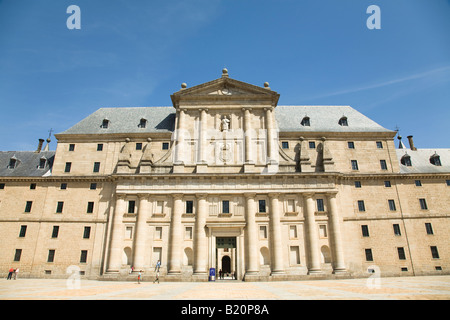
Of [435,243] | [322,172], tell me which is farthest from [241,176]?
[435,243]

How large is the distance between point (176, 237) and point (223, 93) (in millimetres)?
19588

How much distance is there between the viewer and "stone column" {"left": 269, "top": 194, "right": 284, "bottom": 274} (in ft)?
101

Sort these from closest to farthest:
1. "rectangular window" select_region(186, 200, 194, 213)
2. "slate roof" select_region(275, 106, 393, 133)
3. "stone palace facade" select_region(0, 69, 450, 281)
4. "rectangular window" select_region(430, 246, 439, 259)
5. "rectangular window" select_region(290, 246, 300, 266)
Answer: "rectangular window" select_region(290, 246, 300, 266)
"stone palace facade" select_region(0, 69, 450, 281)
"rectangular window" select_region(186, 200, 194, 213)
"rectangular window" select_region(430, 246, 439, 259)
"slate roof" select_region(275, 106, 393, 133)

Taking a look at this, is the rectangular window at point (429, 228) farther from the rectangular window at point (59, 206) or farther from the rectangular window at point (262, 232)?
the rectangular window at point (59, 206)

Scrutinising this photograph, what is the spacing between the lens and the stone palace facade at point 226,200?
32.1m

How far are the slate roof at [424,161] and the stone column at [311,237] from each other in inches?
613

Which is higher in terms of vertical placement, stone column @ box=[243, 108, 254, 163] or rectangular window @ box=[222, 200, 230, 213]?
stone column @ box=[243, 108, 254, 163]

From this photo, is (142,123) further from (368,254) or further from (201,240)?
(368,254)

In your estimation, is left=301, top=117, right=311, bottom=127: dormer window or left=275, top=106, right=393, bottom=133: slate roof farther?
left=301, top=117, right=311, bottom=127: dormer window

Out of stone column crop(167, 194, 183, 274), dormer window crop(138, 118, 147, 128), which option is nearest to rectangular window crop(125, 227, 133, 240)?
stone column crop(167, 194, 183, 274)

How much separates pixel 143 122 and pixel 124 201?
1289cm

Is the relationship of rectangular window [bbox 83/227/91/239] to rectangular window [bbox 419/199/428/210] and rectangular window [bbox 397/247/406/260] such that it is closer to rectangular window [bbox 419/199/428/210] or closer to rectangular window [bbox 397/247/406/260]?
rectangular window [bbox 397/247/406/260]

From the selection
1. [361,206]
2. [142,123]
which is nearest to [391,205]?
[361,206]

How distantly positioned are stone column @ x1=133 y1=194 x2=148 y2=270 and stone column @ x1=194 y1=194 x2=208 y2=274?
6.08 m
